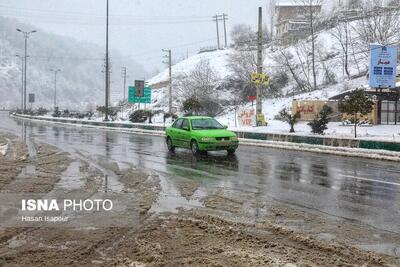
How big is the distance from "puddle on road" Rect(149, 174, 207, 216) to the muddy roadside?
0.10m

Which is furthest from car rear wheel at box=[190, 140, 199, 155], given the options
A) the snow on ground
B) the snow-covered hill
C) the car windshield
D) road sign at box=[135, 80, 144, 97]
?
the snow on ground

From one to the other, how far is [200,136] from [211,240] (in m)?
11.6

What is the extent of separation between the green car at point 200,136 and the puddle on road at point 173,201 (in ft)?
23.7

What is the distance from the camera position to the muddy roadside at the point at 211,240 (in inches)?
202

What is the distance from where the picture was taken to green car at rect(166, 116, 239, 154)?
17312 millimetres

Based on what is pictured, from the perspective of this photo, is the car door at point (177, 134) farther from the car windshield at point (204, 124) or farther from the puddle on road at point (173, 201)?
the puddle on road at point (173, 201)

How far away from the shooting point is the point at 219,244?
5.73m

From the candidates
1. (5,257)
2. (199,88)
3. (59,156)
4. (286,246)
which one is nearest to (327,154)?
(59,156)

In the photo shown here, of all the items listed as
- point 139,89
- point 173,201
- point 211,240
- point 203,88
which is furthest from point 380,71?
point 203,88

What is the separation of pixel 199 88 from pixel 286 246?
67530 millimetres

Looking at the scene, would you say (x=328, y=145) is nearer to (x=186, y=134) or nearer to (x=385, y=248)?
(x=186, y=134)

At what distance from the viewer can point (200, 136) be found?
1744 cm

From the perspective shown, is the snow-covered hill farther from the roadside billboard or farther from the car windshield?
the car windshield

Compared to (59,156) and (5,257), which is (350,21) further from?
(5,257)
